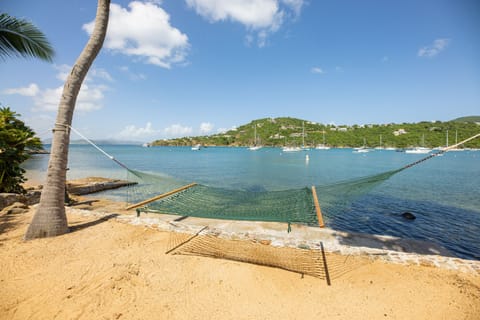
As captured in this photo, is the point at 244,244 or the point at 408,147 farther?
the point at 408,147

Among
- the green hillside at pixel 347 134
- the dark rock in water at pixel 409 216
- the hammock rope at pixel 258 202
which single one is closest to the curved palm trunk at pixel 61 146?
the hammock rope at pixel 258 202

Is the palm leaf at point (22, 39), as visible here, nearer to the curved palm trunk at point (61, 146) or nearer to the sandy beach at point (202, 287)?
the curved palm trunk at point (61, 146)

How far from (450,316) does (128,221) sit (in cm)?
535

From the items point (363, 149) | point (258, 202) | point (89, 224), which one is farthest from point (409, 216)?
point (363, 149)

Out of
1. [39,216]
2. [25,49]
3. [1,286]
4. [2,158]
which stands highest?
[25,49]

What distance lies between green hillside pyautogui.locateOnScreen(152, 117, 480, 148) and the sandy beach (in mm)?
60286

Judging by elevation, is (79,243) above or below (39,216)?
below

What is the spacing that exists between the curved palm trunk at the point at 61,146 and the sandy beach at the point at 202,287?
1.11ft

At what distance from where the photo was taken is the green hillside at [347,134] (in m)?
63.4

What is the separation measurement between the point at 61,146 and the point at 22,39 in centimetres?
275

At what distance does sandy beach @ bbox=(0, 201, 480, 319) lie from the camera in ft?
7.40

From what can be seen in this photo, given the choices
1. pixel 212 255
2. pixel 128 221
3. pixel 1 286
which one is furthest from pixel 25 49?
pixel 212 255

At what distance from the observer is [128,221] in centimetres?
470

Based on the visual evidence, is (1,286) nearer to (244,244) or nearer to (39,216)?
(39,216)
